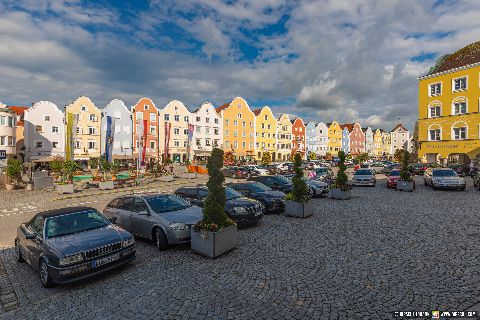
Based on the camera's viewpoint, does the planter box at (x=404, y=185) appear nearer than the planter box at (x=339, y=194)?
No

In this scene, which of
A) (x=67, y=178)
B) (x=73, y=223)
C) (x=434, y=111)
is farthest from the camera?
(x=434, y=111)

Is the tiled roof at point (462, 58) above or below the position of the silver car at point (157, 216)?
above

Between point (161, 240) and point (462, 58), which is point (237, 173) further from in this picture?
point (462, 58)

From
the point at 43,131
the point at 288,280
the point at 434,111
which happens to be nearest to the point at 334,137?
the point at 434,111

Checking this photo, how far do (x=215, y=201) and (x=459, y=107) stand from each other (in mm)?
47833

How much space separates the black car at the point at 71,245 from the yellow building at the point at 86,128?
51098 millimetres

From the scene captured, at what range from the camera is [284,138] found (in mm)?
78375

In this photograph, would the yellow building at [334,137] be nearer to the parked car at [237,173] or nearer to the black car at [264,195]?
the parked car at [237,173]

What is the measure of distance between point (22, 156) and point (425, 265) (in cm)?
6078

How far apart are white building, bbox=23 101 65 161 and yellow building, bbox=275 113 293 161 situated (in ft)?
171

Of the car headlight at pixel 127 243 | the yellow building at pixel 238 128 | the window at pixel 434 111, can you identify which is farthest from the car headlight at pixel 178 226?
the yellow building at pixel 238 128

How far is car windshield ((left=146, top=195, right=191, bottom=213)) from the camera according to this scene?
357 inches

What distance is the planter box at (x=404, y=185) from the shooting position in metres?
19.6

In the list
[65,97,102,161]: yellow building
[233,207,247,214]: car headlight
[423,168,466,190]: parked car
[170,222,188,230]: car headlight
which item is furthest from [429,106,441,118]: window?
[65,97,102,161]: yellow building
